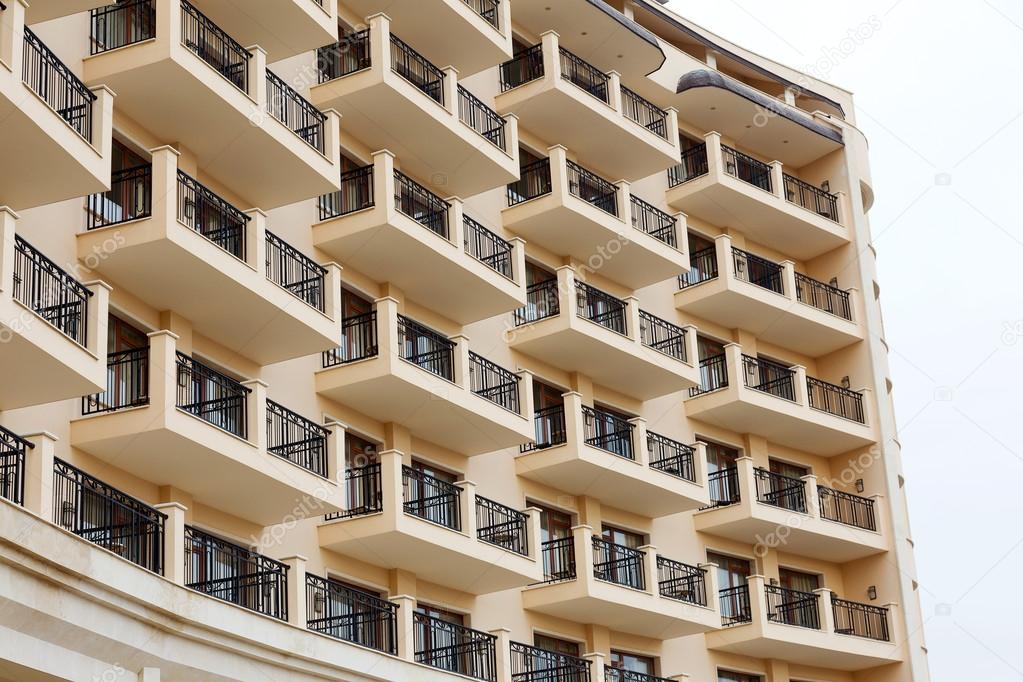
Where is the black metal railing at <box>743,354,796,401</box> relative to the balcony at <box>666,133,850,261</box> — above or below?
below

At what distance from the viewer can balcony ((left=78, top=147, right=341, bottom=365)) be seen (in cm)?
2209

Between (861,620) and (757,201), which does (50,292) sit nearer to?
(757,201)

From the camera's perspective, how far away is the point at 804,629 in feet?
113

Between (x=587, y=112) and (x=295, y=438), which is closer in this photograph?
(x=295, y=438)

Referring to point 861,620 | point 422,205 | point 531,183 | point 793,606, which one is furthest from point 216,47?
point 861,620

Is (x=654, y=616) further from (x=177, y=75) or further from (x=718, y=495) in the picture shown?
(x=177, y=75)

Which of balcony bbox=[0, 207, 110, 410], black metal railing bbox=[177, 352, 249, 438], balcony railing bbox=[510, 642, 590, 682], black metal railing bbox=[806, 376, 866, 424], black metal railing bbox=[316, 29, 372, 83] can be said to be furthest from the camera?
black metal railing bbox=[806, 376, 866, 424]

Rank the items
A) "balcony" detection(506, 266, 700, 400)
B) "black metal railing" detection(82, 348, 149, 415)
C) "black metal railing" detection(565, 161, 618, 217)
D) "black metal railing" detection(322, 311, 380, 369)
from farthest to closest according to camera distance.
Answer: "black metal railing" detection(565, 161, 618, 217) < "balcony" detection(506, 266, 700, 400) < "black metal railing" detection(322, 311, 380, 369) < "black metal railing" detection(82, 348, 149, 415)

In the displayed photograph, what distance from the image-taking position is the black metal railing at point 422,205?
29.2 m

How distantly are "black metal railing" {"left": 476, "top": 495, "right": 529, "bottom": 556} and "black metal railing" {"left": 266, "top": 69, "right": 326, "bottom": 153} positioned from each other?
23.1 ft

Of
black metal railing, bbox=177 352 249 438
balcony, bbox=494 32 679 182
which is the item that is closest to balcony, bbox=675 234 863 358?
balcony, bbox=494 32 679 182

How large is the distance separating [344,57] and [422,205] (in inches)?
123

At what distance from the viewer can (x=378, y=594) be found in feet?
88.2

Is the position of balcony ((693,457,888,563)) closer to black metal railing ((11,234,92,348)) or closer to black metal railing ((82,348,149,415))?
black metal railing ((82,348,149,415))
